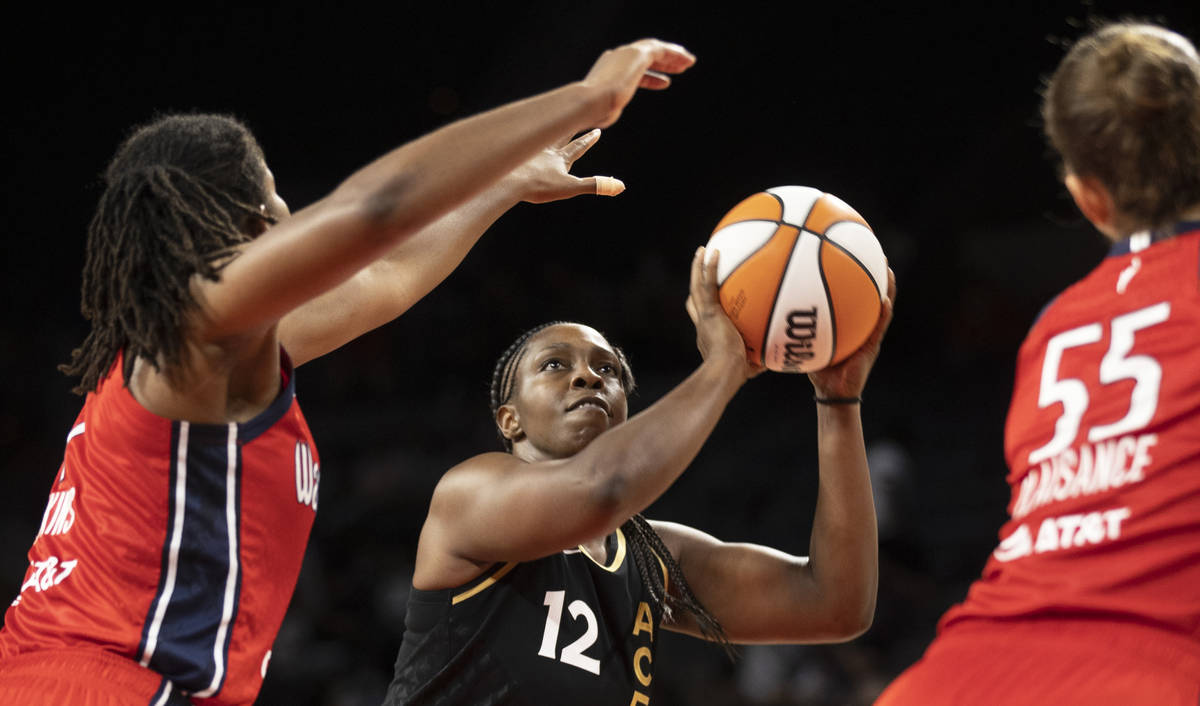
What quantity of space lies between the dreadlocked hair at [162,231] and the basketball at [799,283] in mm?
1172

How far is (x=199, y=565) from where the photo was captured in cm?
241

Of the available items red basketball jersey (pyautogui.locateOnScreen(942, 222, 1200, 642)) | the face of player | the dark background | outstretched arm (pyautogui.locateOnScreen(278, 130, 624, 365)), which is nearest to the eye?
the face of player

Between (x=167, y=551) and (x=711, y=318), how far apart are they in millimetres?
1375

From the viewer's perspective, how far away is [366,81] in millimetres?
9992

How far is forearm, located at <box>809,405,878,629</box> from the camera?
10.7 feet

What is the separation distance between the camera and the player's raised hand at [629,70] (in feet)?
7.92

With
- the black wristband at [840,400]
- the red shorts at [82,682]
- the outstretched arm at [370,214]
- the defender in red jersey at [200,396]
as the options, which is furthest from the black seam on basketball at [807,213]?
the red shorts at [82,682]

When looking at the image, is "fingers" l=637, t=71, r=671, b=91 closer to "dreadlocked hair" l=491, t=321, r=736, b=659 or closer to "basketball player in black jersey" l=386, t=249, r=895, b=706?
"basketball player in black jersey" l=386, t=249, r=895, b=706

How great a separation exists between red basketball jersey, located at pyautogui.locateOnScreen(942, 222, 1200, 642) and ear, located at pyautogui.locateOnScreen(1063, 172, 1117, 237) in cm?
12

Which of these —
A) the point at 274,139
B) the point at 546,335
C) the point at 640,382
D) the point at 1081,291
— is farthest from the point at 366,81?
the point at 1081,291

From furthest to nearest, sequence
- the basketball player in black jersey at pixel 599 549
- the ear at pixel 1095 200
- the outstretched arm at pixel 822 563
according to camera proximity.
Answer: the outstretched arm at pixel 822 563
the basketball player in black jersey at pixel 599 549
the ear at pixel 1095 200

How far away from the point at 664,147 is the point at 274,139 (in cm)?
324

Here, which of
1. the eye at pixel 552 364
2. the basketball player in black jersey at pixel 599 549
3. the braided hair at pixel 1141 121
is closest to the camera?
the braided hair at pixel 1141 121

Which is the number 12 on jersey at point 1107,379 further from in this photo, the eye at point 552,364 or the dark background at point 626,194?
the dark background at point 626,194
